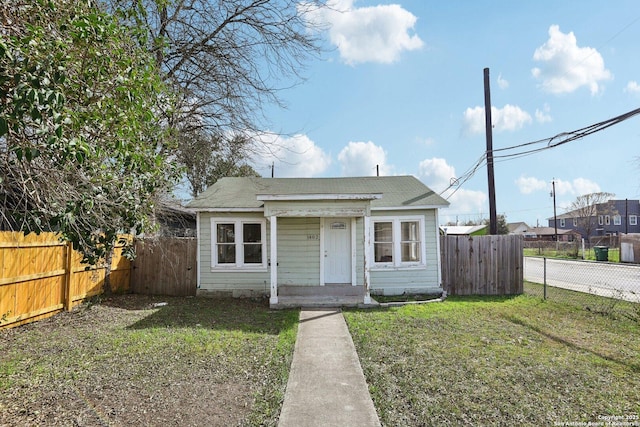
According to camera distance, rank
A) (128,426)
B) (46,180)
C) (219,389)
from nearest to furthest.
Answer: (128,426)
(46,180)
(219,389)

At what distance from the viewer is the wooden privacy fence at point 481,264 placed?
1128 centimetres

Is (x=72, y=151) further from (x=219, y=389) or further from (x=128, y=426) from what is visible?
(x=219, y=389)

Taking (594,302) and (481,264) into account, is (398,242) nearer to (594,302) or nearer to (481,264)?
(481,264)

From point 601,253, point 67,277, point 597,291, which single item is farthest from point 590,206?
point 67,277

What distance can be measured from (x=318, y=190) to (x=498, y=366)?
7890 millimetres

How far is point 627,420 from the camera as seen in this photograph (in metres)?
3.58

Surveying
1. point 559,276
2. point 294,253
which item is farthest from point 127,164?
point 559,276

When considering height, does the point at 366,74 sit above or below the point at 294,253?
above

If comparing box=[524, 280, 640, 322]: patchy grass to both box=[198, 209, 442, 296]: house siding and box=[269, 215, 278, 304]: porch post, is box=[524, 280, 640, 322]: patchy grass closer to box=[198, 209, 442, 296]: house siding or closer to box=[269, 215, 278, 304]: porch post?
box=[198, 209, 442, 296]: house siding

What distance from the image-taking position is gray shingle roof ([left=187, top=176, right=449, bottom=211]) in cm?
1091

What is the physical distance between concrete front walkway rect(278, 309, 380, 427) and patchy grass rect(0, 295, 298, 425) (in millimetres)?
172

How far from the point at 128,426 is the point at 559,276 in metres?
17.7

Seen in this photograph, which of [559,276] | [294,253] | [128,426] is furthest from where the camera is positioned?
[559,276]

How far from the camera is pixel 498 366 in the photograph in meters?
4.97
